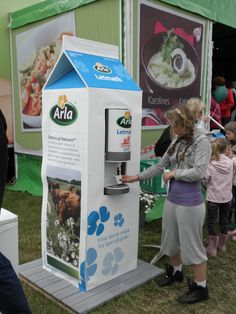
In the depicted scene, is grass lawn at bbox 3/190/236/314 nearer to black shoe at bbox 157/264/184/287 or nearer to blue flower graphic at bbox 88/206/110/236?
black shoe at bbox 157/264/184/287

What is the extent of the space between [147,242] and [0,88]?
3.79 metres

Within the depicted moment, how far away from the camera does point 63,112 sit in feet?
9.12

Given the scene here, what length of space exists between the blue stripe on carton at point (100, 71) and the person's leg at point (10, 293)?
52.7 inches

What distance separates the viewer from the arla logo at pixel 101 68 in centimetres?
277

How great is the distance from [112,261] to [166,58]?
2.98 m

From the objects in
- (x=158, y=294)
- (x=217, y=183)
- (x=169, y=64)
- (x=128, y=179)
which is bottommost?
(x=158, y=294)

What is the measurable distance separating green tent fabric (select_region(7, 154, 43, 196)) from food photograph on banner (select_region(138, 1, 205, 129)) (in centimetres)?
222

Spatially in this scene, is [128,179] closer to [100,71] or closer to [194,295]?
[100,71]

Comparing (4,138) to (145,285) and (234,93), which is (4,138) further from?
(234,93)

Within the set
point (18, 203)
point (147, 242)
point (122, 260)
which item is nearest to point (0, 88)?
point (18, 203)

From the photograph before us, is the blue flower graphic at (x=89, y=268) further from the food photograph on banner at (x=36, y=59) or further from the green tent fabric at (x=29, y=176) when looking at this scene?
the food photograph on banner at (x=36, y=59)

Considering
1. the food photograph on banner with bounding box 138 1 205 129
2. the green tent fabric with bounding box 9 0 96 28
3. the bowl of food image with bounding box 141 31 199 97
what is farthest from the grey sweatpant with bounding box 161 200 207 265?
the green tent fabric with bounding box 9 0 96 28

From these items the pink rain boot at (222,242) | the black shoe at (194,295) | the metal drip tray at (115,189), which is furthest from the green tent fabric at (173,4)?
the black shoe at (194,295)

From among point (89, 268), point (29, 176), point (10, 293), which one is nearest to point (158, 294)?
point (89, 268)
